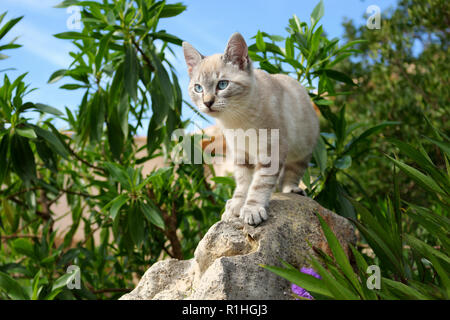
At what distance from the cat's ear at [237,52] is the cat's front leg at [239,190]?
392 mm

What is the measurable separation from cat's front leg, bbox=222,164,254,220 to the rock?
0.11m

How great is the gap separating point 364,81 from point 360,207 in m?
3.25

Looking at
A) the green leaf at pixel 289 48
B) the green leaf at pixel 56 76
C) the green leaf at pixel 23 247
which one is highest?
the green leaf at pixel 289 48

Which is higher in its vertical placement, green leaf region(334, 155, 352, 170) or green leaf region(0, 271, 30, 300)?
green leaf region(334, 155, 352, 170)

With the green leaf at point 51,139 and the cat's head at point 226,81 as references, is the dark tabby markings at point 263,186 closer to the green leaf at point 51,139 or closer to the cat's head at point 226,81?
the cat's head at point 226,81

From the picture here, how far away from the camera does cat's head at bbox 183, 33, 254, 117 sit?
1.41m

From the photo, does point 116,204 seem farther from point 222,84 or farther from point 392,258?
point 392,258

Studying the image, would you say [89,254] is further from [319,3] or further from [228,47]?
[319,3]

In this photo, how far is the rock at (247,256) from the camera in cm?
108

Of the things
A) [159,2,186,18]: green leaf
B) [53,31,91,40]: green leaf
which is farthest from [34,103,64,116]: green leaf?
[159,2,186,18]: green leaf

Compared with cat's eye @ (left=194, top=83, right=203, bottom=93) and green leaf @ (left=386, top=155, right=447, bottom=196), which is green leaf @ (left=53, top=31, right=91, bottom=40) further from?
green leaf @ (left=386, top=155, right=447, bottom=196)

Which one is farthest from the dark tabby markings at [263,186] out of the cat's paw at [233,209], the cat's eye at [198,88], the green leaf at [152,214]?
the green leaf at [152,214]

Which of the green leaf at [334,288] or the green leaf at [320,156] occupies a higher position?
the green leaf at [320,156]
